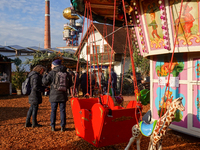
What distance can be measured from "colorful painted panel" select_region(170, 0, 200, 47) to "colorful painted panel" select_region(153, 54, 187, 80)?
91 centimetres

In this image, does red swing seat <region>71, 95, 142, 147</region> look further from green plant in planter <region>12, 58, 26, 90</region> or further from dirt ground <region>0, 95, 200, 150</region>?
green plant in planter <region>12, 58, 26, 90</region>

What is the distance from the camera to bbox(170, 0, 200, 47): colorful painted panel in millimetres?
3773

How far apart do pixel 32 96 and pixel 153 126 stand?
3.36 m

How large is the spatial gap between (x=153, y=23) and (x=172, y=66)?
1.27 m

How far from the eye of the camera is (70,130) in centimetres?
527

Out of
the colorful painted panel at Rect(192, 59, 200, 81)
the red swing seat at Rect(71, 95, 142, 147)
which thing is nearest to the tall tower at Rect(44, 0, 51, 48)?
the colorful painted panel at Rect(192, 59, 200, 81)

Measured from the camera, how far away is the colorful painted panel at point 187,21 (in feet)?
12.4

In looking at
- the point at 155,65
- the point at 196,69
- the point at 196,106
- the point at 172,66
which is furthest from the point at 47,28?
the point at 196,106

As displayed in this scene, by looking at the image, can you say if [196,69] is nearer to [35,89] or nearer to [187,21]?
[187,21]

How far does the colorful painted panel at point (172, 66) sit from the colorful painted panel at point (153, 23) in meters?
0.74

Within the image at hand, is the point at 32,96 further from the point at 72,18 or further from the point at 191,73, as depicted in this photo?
the point at 72,18

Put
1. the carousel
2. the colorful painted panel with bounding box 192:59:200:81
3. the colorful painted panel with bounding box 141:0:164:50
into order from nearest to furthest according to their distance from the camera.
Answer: the carousel
the colorful painted panel with bounding box 141:0:164:50
the colorful painted panel with bounding box 192:59:200:81

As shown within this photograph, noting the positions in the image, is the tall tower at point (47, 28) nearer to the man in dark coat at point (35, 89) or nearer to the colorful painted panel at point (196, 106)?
the man in dark coat at point (35, 89)

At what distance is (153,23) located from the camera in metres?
4.39
